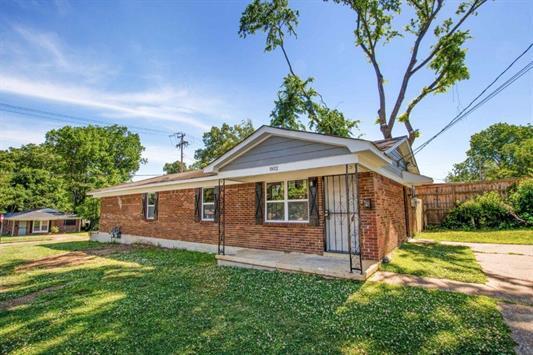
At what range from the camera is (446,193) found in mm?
13695

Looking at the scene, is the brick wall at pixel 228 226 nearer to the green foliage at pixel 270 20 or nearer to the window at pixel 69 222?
the green foliage at pixel 270 20

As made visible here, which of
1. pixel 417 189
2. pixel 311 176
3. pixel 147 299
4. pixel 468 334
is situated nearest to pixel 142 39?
pixel 311 176

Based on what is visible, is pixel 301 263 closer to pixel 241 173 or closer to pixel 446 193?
pixel 241 173

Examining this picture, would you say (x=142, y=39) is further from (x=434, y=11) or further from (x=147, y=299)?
(x=434, y=11)

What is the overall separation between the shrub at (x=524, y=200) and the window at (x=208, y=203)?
13508 millimetres

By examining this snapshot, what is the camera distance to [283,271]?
6.06 metres

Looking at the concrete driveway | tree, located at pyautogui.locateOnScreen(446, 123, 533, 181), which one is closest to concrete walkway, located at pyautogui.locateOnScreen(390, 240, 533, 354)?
the concrete driveway

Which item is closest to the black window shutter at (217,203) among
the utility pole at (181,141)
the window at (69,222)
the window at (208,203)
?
the window at (208,203)

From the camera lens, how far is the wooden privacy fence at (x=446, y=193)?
12.8 meters

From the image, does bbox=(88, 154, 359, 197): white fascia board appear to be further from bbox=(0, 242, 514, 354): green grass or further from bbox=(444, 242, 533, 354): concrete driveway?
bbox=(444, 242, 533, 354): concrete driveway

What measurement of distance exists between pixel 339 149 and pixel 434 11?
1450 centimetres

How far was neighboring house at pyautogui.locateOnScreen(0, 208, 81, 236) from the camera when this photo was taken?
83.2ft

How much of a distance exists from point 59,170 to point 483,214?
41681 mm

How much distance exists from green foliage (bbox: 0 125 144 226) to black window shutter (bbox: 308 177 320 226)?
2920cm
